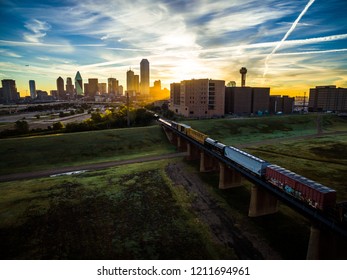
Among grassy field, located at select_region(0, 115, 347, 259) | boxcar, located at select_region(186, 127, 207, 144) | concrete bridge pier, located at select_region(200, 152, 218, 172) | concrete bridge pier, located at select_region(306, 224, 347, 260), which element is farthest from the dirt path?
boxcar, located at select_region(186, 127, 207, 144)

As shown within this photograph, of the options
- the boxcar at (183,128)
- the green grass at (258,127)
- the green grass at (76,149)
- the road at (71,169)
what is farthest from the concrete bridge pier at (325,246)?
the green grass at (258,127)

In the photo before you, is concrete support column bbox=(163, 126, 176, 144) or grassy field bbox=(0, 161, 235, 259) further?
concrete support column bbox=(163, 126, 176, 144)

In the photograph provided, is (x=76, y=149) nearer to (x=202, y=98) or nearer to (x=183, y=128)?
(x=183, y=128)

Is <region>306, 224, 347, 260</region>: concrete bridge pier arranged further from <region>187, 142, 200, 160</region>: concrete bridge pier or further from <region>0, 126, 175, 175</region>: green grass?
<region>0, 126, 175, 175</region>: green grass

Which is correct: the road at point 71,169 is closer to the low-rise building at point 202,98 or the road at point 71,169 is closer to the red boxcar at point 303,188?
the red boxcar at point 303,188

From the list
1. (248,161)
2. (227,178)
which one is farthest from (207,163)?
(248,161)

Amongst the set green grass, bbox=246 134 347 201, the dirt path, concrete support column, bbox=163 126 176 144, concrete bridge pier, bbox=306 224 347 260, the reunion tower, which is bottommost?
the dirt path

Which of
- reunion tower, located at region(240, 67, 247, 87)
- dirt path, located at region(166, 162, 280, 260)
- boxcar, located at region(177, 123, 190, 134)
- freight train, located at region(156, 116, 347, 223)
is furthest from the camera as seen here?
reunion tower, located at region(240, 67, 247, 87)
